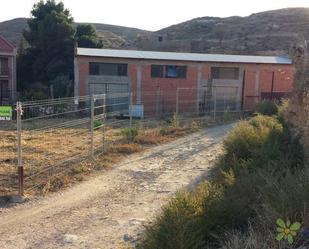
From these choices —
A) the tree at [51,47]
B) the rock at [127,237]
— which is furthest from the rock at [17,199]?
the tree at [51,47]

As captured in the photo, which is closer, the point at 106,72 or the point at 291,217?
the point at 291,217

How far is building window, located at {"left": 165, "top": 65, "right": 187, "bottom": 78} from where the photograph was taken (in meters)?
36.3

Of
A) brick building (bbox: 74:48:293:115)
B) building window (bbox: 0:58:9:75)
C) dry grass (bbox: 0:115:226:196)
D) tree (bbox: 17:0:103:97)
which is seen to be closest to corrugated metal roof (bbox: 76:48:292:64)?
brick building (bbox: 74:48:293:115)

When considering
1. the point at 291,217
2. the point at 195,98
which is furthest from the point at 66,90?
the point at 291,217

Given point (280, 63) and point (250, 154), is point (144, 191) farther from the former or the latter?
point (280, 63)

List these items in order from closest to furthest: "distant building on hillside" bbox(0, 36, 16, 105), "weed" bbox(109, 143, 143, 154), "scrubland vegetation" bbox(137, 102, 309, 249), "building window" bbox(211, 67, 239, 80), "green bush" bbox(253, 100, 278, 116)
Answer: "scrubland vegetation" bbox(137, 102, 309, 249), "weed" bbox(109, 143, 143, 154), "green bush" bbox(253, 100, 278, 116), "building window" bbox(211, 67, 239, 80), "distant building on hillside" bbox(0, 36, 16, 105)

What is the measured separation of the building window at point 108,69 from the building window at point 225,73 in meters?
6.55

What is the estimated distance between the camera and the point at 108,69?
117 feet

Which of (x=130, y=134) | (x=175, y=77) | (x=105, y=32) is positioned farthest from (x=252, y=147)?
(x=105, y=32)

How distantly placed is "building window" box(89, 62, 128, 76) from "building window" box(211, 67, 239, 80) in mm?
6552

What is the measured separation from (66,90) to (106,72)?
7.64 m

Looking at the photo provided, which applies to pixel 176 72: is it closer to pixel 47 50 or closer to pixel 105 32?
pixel 47 50

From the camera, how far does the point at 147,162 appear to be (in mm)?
12867

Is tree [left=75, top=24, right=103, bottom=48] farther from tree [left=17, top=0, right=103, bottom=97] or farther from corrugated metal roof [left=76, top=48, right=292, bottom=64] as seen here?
corrugated metal roof [left=76, top=48, right=292, bottom=64]
